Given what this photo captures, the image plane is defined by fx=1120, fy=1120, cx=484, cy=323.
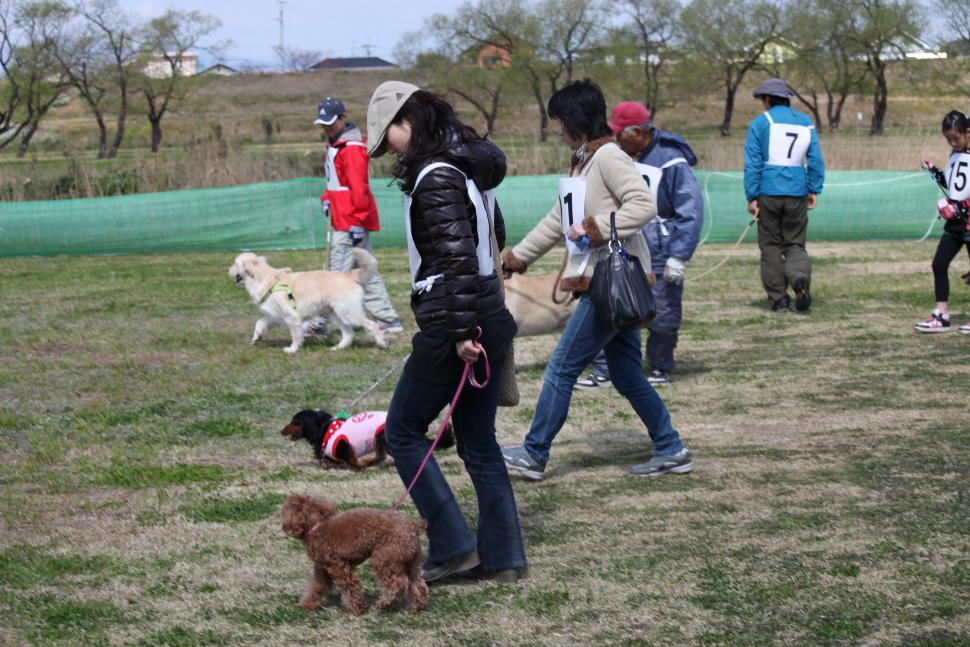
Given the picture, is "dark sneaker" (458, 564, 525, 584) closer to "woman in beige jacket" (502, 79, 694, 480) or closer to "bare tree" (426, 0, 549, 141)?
"woman in beige jacket" (502, 79, 694, 480)

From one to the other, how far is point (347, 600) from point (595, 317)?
187 centimetres

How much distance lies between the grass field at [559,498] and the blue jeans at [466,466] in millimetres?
155

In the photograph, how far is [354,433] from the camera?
5.55 m

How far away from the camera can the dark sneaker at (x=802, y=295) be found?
1018 centimetres

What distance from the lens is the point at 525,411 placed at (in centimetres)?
688

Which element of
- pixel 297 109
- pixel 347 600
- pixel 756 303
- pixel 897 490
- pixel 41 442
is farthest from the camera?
pixel 297 109

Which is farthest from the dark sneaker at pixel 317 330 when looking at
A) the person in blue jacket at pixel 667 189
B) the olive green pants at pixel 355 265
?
the person in blue jacket at pixel 667 189

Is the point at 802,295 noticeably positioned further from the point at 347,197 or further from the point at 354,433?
the point at 354,433

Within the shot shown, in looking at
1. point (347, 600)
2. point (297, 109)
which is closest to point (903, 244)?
point (347, 600)

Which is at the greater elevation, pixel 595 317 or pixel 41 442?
pixel 595 317

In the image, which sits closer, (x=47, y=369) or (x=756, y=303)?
(x=47, y=369)

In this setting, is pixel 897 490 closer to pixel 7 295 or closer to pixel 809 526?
pixel 809 526

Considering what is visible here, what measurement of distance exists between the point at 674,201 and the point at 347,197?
3.10 meters

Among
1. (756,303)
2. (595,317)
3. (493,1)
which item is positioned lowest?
(756,303)
